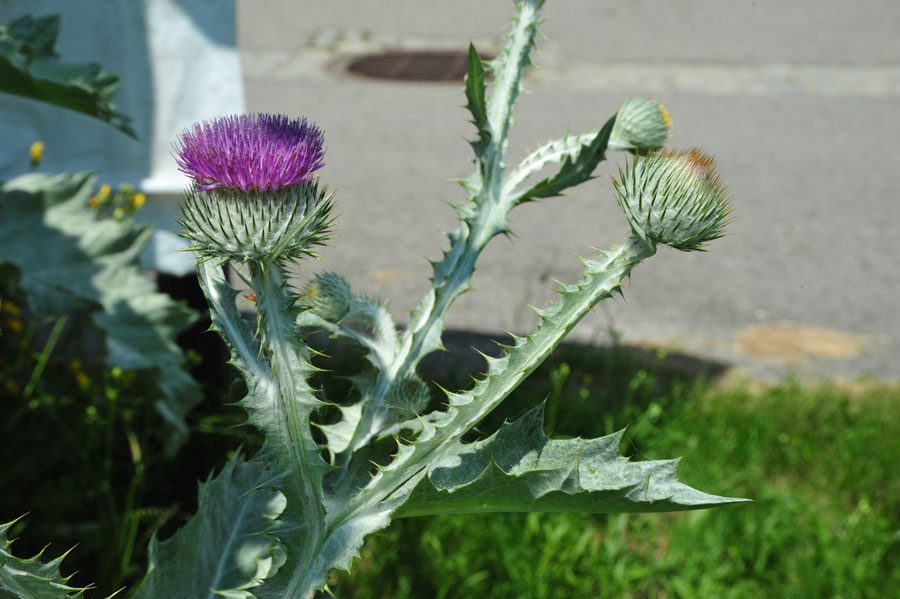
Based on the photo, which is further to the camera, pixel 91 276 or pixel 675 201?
pixel 91 276

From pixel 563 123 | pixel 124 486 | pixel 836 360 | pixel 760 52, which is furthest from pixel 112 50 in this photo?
pixel 760 52

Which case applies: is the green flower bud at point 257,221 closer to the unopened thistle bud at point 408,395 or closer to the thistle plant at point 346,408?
the thistle plant at point 346,408

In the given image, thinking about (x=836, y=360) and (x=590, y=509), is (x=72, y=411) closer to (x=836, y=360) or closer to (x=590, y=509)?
(x=590, y=509)

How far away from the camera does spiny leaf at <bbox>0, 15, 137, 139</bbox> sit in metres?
1.73

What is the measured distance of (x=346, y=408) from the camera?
1.07m

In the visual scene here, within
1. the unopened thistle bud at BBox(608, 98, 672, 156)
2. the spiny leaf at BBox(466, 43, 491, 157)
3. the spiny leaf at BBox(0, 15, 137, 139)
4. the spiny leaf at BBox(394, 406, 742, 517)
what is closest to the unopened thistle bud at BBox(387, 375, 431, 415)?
the spiny leaf at BBox(394, 406, 742, 517)

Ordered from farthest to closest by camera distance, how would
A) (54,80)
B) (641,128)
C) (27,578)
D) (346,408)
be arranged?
(54,80), (641,128), (346,408), (27,578)

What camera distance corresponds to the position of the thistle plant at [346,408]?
0.87 m

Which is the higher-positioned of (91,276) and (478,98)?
(478,98)

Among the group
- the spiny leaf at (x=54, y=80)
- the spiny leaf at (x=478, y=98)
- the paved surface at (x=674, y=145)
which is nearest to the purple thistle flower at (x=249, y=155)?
the spiny leaf at (x=478, y=98)

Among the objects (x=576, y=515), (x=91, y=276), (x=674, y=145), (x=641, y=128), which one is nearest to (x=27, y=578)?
(x=641, y=128)

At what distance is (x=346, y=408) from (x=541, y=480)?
301mm

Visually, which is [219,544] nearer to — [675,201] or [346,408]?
[346,408]

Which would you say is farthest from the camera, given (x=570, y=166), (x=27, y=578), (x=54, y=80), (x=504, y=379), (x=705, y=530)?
(x=705, y=530)
